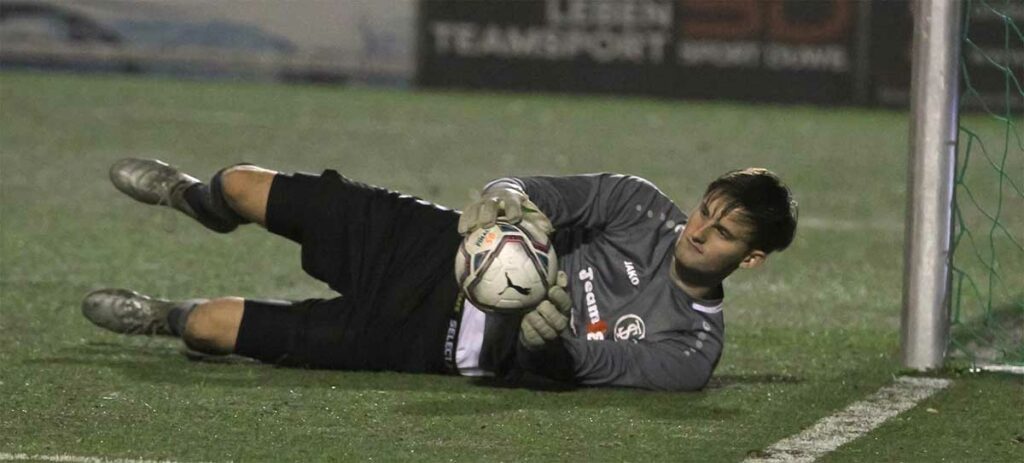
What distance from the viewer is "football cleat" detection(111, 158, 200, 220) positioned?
19.4ft

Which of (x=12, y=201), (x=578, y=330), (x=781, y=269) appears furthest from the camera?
(x=12, y=201)

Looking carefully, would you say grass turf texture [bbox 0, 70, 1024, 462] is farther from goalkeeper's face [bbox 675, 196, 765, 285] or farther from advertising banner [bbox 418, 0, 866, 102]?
advertising banner [bbox 418, 0, 866, 102]

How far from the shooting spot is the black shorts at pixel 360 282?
5.35 meters

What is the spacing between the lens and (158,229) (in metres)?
8.77

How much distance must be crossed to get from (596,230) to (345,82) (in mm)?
15151

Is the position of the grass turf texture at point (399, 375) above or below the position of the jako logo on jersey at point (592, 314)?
below

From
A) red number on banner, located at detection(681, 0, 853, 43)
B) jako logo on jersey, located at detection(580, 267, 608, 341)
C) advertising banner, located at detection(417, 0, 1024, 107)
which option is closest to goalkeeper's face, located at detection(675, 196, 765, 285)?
jako logo on jersey, located at detection(580, 267, 608, 341)

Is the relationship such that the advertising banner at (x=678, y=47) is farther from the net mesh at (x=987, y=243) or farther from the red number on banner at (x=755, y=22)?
the net mesh at (x=987, y=243)

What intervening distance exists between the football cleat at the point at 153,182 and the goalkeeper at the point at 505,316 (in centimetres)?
26

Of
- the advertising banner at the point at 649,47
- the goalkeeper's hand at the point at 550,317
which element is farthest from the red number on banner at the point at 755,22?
the goalkeeper's hand at the point at 550,317

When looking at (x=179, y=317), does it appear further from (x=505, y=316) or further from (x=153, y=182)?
(x=505, y=316)

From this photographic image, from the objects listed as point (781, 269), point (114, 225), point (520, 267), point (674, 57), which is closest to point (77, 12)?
point (674, 57)

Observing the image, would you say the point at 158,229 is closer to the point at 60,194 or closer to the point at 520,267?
the point at 60,194

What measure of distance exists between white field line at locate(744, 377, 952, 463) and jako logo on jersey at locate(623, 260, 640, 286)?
2.12 ft
